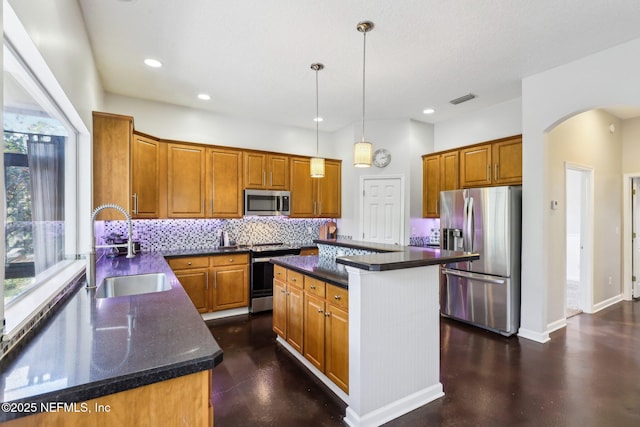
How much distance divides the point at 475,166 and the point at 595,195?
6.14 feet

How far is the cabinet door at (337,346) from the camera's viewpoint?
2221 mm

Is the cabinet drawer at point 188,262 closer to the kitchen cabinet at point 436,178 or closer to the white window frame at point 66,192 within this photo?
the white window frame at point 66,192

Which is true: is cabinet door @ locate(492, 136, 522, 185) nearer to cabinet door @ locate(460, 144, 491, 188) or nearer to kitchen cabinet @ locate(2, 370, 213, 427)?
cabinet door @ locate(460, 144, 491, 188)

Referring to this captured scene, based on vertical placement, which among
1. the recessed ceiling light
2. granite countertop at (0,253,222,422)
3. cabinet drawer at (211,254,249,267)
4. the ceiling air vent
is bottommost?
cabinet drawer at (211,254,249,267)

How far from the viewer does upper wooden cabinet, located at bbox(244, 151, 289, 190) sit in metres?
4.66

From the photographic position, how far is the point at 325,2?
88.9 inches

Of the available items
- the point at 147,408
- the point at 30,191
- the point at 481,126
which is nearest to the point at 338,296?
the point at 147,408

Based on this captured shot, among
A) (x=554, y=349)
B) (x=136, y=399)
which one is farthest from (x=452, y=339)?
(x=136, y=399)

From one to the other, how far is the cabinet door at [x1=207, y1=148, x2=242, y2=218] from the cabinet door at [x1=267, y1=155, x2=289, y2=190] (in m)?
0.48

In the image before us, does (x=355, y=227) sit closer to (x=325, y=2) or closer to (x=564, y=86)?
(x=564, y=86)

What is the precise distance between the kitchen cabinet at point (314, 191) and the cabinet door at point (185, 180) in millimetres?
1437

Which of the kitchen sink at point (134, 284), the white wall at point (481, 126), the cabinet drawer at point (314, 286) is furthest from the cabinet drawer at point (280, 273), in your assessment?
the white wall at point (481, 126)

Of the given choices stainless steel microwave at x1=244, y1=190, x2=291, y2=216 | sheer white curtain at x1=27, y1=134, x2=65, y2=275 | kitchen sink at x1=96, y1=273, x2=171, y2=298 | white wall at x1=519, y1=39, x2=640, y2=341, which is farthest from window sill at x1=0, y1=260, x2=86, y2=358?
white wall at x1=519, y1=39, x2=640, y2=341

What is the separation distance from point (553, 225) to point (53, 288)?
466 centimetres
